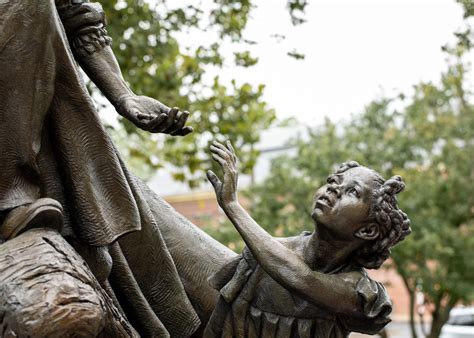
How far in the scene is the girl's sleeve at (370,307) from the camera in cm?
301

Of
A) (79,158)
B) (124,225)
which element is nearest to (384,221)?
(124,225)

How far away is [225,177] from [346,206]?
0.44m

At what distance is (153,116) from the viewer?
10.0ft

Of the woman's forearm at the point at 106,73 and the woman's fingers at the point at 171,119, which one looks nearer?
the woman's fingers at the point at 171,119

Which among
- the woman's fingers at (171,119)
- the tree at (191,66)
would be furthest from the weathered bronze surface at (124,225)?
the tree at (191,66)

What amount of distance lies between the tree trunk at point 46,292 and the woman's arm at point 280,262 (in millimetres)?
644

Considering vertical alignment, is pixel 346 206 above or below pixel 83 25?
below

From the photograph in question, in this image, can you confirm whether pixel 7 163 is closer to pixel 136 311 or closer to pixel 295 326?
pixel 136 311

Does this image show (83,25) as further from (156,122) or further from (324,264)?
(324,264)

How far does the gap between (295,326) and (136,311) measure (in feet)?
1.84

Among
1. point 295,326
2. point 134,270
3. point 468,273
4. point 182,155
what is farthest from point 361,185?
point 468,273

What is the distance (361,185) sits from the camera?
3074 millimetres

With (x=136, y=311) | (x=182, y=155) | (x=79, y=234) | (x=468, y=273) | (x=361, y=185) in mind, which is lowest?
(x=468, y=273)

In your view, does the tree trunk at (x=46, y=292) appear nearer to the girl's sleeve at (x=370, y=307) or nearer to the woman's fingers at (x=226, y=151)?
the woman's fingers at (x=226, y=151)
